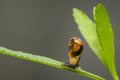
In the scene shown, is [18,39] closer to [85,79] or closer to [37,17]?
[37,17]

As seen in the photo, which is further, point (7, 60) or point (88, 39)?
point (7, 60)

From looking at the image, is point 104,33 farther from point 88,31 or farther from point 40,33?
point 40,33

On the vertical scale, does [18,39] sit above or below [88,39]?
below

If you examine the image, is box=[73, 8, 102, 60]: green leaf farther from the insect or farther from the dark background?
the dark background

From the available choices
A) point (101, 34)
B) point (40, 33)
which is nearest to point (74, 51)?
point (101, 34)

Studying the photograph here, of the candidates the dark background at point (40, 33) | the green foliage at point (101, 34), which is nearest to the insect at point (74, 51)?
the green foliage at point (101, 34)

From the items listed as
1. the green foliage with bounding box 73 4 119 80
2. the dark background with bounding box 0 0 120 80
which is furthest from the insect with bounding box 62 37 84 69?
the dark background with bounding box 0 0 120 80

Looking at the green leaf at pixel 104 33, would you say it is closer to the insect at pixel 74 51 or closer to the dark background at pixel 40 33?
the insect at pixel 74 51

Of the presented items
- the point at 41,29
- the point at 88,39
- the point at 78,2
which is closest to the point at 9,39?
the point at 41,29
